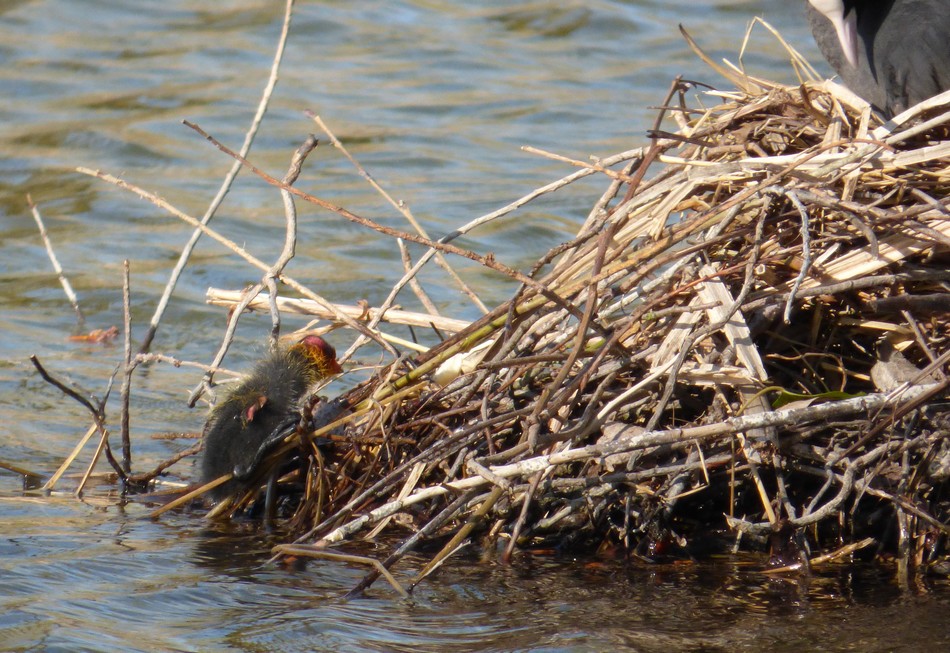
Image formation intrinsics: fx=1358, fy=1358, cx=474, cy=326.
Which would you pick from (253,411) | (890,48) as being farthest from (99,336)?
(890,48)

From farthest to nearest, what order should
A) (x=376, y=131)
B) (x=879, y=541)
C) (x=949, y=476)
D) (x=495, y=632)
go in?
(x=376, y=131) → (x=879, y=541) → (x=949, y=476) → (x=495, y=632)

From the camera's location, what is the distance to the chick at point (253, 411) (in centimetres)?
356

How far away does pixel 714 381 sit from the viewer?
3186mm

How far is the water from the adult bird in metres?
1.05

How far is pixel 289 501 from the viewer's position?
3.77 metres

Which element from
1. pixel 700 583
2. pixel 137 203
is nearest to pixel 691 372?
pixel 700 583

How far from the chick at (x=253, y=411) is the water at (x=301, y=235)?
0.19 meters

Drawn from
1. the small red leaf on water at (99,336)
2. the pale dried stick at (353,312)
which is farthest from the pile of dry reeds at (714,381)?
the small red leaf on water at (99,336)

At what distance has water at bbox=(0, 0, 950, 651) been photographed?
2938 millimetres

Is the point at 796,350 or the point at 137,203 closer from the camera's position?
the point at 796,350

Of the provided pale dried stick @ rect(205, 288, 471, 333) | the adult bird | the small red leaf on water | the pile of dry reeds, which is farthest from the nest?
the small red leaf on water

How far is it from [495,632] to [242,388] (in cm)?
117

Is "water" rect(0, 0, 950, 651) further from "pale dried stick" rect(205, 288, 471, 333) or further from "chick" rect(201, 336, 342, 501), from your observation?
"pale dried stick" rect(205, 288, 471, 333)

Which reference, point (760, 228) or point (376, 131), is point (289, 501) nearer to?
point (760, 228)
